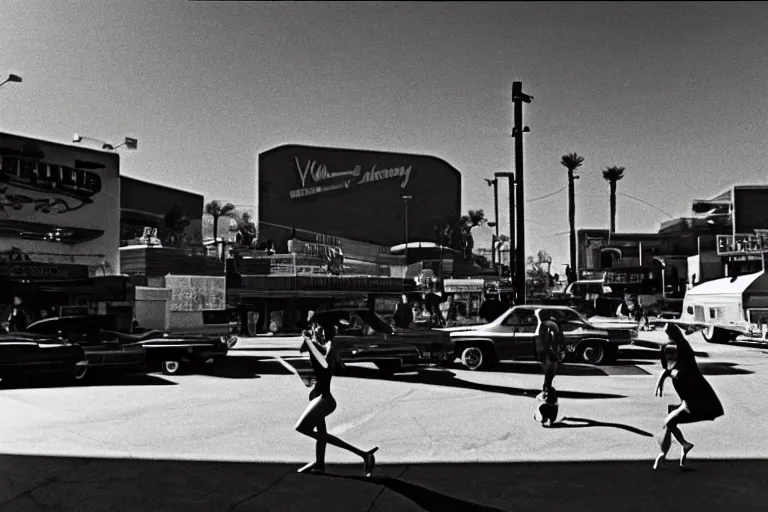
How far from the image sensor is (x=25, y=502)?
4.82 m

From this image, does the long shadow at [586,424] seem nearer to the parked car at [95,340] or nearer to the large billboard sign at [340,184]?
the large billboard sign at [340,184]

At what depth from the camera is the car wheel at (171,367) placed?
686 cm

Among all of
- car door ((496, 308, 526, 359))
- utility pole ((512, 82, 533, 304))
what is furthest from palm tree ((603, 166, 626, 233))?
car door ((496, 308, 526, 359))

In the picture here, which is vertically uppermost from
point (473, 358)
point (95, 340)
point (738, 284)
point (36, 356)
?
point (738, 284)

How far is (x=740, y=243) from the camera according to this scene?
31.9 feet

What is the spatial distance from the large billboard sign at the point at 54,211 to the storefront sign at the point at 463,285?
4.52 meters

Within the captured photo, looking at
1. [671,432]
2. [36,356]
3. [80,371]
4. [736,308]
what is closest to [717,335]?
[736,308]

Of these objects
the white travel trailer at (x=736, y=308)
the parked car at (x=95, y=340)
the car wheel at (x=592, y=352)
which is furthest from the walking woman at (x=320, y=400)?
the white travel trailer at (x=736, y=308)

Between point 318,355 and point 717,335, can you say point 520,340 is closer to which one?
point 717,335

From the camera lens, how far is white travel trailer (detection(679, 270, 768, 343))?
37.1 feet

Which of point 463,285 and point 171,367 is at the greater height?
point 463,285

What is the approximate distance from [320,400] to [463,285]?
560cm

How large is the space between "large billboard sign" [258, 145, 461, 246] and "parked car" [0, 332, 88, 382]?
1.90 metres

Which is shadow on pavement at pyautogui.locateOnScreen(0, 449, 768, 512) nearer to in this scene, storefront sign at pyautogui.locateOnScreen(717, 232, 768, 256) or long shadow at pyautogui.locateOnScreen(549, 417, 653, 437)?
long shadow at pyautogui.locateOnScreen(549, 417, 653, 437)
